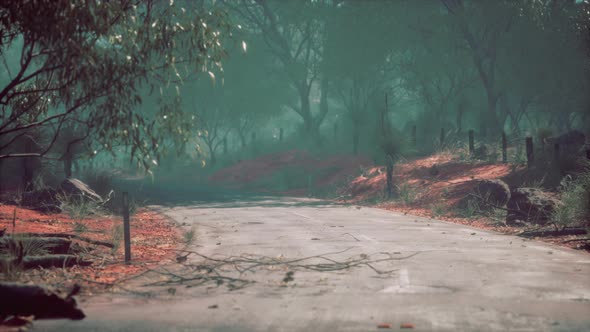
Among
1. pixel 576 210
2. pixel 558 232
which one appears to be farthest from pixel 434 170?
pixel 558 232

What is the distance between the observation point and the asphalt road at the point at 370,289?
21.6 ft

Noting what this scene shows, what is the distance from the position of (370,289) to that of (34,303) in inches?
166

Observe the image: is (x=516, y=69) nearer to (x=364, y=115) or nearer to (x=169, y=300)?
(x=364, y=115)

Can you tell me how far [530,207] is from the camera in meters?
15.9

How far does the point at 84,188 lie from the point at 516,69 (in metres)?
32.5

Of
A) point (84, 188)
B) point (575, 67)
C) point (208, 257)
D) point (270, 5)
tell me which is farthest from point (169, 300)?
point (270, 5)

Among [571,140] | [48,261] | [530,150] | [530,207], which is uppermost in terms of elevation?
[571,140]

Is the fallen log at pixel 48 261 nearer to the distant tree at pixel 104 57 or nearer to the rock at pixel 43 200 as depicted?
the distant tree at pixel 104 57

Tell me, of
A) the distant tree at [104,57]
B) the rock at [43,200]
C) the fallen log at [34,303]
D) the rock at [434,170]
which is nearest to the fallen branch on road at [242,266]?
the fallen log at [34,303]

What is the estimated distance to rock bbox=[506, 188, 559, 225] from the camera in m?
15.6

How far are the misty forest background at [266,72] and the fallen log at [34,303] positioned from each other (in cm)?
397

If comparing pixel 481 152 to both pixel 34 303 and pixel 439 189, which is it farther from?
pixel 34 303

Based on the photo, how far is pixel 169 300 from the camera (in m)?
7.74

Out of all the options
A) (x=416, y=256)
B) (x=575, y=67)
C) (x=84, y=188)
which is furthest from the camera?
(x=575, y=67)
